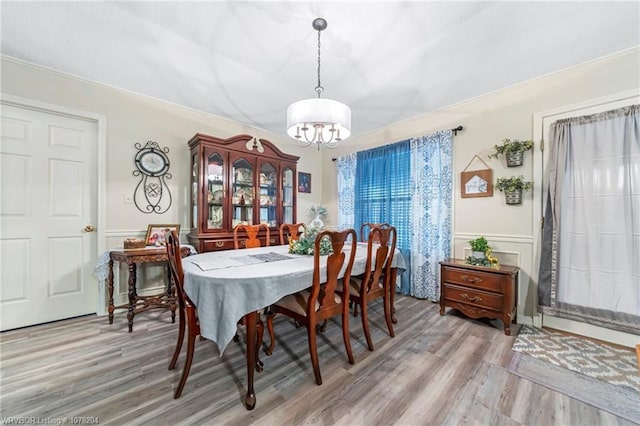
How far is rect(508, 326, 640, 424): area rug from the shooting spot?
1.51 meters

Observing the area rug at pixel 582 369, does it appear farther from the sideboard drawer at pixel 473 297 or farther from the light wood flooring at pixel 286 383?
the sideboard drawer at pixel 473 297

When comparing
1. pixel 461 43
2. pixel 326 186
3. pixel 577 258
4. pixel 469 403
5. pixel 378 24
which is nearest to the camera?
pixel 469 403

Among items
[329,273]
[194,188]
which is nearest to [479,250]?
[329,273]

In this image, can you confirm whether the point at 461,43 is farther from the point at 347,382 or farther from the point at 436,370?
the point at 347,382

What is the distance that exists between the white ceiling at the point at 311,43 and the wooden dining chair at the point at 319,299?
1516 mm

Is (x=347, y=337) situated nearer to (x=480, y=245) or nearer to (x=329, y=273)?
(x=329, y=273)

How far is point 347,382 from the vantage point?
5.49 ft

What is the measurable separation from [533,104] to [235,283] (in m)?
3.22

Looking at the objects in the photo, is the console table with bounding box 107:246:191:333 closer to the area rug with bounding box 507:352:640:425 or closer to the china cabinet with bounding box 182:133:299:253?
the china cabinet with bounding box 182:133:299:253

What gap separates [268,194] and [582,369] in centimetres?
351

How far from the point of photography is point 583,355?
197 cm

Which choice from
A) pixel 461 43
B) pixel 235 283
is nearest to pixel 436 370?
pixel 235 283

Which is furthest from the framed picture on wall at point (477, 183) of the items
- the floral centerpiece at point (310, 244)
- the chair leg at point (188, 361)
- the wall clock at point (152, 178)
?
the wall clock at point (152, 178)

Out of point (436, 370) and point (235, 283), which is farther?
point (436, 370)
